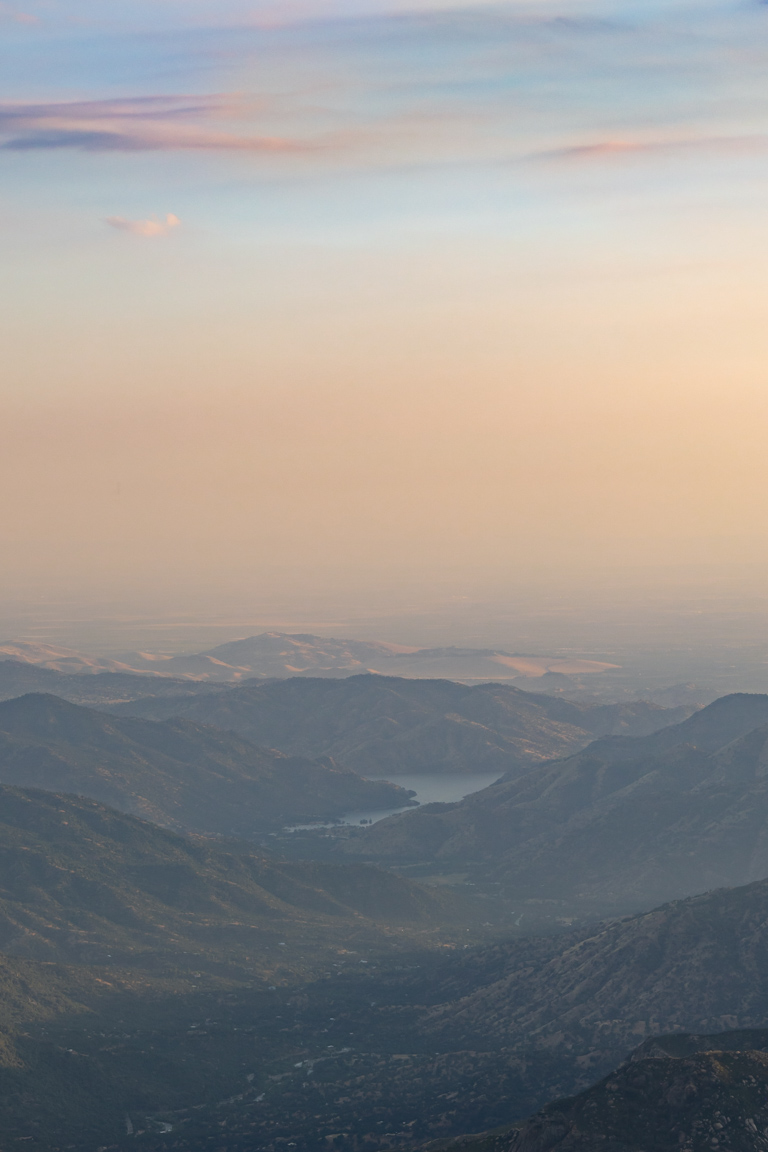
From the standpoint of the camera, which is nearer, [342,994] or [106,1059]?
[106,1059]

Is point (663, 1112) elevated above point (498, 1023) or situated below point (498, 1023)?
above

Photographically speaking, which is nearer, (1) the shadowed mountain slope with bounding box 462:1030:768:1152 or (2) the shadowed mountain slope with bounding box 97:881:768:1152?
(1) the shadowed mountain slope with bounding box 462:1030:768:1152

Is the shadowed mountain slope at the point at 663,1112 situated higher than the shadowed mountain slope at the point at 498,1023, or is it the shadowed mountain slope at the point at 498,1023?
the shadowed mountain slope at the point at 663,1112

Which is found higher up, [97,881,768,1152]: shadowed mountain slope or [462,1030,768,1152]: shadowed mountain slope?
[462,1030,768,1152]: shadowed mountain slope

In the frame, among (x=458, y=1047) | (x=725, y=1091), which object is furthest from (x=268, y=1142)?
(x=725, y=1091)

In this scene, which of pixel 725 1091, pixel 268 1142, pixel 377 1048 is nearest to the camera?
pixel 725 1091

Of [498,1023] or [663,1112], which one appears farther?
[498,1023]

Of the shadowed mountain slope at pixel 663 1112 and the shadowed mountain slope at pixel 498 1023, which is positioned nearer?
the shadowed mountain slope at pixel 663 1112

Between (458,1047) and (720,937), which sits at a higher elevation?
(720,937)

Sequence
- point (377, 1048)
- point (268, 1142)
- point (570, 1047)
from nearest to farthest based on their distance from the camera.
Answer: point (268, 1142) → point (570, 1047) → point (377, 1048)

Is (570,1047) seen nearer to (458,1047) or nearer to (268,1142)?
(458,1047)
